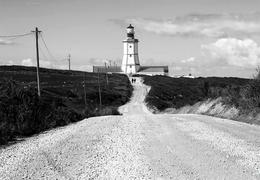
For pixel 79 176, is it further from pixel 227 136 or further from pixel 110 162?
pixel 227 136

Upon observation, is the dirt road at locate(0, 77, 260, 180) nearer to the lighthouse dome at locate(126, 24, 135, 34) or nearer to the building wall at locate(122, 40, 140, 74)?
the building wall at locate(122, 40, 140, 74)

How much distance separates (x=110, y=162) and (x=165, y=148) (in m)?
Answer: 2.52

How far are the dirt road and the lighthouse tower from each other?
12716cm

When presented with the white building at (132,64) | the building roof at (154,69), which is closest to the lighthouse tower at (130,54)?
the white building at (132,64)

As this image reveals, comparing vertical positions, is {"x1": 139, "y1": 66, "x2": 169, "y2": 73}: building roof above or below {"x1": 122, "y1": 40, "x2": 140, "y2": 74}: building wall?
below

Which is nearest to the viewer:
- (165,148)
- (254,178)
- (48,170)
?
(254,178)

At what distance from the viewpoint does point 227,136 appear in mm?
14930

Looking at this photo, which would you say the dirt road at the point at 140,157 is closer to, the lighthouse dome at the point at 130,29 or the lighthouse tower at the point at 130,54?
the lighthouse tower at the point at 130,54

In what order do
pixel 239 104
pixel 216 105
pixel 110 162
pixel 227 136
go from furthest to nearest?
pixel 216 105, pixel 239 104, pixel 227 136, pixel 110 162

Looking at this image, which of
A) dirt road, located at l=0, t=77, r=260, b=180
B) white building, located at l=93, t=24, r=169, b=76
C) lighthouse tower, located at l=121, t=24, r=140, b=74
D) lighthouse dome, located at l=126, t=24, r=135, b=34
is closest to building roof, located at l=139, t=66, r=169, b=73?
white building, located at l=93, t=24, r=169, b=76

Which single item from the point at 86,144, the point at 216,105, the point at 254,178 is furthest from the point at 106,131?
the point at 216,105

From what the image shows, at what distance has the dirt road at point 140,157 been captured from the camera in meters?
9.02

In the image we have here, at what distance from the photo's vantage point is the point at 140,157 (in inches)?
428

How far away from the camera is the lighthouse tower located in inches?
5615
